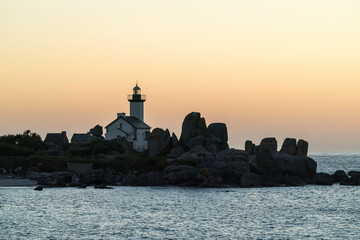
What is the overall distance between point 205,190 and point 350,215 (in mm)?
21752

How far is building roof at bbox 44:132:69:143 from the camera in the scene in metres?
119

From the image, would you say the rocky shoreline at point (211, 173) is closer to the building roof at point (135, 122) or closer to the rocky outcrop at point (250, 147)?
the rocky outcrop at point (250, 147)

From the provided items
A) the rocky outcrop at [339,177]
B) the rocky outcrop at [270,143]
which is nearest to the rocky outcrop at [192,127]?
the rocky outcrop at [270,143]

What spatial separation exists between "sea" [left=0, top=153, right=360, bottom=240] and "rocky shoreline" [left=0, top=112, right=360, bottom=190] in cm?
263

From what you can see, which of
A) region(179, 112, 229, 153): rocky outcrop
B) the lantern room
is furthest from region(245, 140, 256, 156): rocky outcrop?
the lantern room

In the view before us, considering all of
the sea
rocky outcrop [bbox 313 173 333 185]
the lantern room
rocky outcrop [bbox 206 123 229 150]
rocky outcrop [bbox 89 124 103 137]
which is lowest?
the sea

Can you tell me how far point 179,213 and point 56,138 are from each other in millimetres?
71661

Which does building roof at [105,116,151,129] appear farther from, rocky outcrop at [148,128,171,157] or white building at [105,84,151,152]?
rocky outcrop at [148,128,171,157]

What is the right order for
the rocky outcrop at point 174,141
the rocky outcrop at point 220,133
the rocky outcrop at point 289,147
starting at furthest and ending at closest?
the rocky outcrop at point 220,133
the rocky outcrop at point 174,141
the rocky outcrop at point 289,147

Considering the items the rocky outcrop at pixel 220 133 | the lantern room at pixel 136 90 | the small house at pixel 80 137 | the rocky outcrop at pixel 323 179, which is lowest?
the rocky outcrop at pixel 323 179

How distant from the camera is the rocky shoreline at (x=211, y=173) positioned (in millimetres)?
75500

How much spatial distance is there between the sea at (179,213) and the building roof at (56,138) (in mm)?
47017

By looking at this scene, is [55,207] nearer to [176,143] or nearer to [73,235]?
[73,235]

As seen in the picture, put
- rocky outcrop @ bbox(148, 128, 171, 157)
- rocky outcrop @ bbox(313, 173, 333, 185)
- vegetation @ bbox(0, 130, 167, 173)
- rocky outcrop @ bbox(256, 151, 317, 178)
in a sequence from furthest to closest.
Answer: rocky outcrop @ bbox(148, 128, 171, 157)
vegetation @ bbox(0, 130, 167, 173)
rocky outcrop @ bbox(313, 173, 333, 185)
rocky outcrop @ bbox(256, 151, 317, 178)
